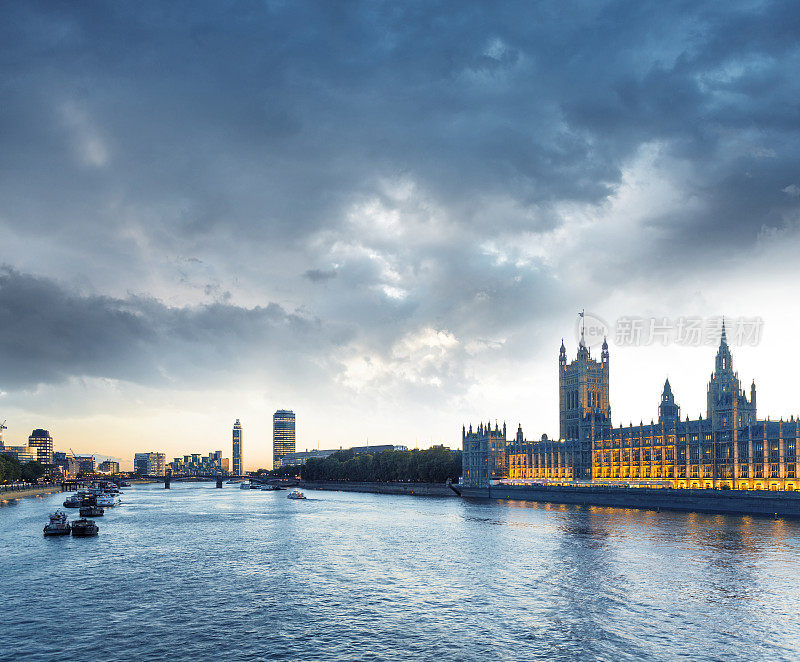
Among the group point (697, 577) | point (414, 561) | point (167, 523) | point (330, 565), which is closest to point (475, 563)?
point (414, 561)

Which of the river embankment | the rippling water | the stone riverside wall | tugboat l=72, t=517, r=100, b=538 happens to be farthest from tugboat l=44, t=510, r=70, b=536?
the stone riverside wall

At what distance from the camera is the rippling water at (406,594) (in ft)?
160

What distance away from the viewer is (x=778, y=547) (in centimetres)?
9206

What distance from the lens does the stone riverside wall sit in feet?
451

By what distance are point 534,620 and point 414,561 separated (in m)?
30.8

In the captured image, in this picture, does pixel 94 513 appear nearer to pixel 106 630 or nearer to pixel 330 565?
pixel 330 565

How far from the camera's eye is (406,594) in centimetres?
6512

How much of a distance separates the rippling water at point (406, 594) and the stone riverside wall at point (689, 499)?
22.6 m

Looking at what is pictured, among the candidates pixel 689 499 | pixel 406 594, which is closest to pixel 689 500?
pixel 689 499

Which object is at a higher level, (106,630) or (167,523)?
(106,630)

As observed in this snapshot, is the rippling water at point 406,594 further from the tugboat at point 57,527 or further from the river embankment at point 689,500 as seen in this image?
the river embankment at point 689,500

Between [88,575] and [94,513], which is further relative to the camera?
[94,513]

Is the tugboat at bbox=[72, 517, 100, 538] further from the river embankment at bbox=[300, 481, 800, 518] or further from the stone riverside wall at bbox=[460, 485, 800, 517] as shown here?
the stone riverside wall at bbox=[460, 485, 800, 517]

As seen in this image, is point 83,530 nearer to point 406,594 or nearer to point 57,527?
point 57,527
